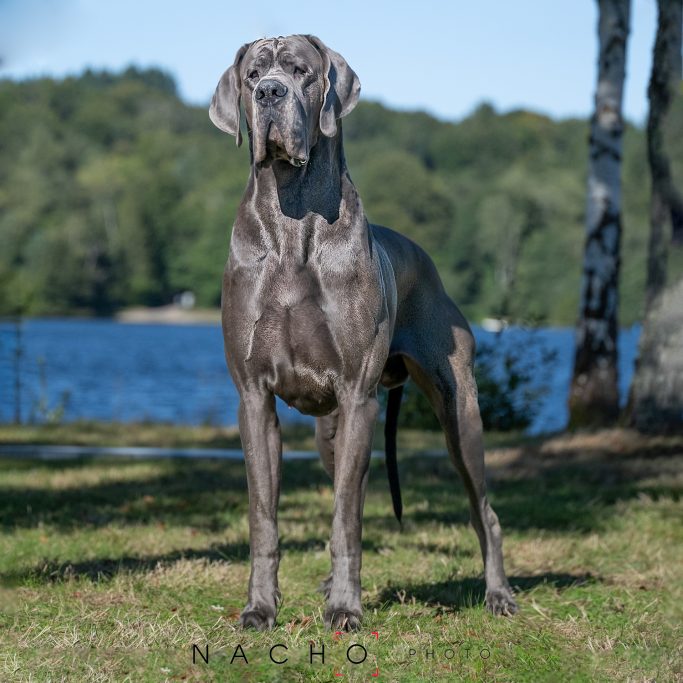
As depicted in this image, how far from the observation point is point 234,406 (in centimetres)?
2131

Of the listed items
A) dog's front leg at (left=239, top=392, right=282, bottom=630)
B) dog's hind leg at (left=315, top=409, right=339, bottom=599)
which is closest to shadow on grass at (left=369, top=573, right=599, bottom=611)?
dog's hind leg at (left=315, top=409, right=339, bottom=599)

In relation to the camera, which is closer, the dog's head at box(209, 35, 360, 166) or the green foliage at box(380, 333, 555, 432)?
the dog's head at box(209, 35, 360, 166)

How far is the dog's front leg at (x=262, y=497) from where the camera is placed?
418 cm

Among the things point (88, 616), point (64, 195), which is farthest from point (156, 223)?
point (88, 616)

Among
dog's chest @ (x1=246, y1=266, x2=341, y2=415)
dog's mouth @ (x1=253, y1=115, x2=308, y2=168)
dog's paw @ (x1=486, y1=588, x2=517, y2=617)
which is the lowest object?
dog's paw @ (x1=486, y1=588, x2=517, y2=617)

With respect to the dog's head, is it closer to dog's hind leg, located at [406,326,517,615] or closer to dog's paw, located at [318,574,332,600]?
dog's hind leg, located at [406,326,517,615]

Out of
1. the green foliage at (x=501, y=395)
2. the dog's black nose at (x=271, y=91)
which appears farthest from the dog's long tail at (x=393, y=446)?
the green foliage at (x=501, y=395)

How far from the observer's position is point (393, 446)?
213 inches

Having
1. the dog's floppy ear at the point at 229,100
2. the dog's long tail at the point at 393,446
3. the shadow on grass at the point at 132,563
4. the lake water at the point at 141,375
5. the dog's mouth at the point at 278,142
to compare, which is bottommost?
the lake water at the point at 141,375

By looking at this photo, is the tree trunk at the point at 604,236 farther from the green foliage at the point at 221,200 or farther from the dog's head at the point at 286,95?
the green foliage at the point at 221,200

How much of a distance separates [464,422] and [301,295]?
4.29 feet

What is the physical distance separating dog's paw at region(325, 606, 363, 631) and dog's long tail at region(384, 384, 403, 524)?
47.4 inches

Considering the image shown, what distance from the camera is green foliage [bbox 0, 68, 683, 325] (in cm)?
4966

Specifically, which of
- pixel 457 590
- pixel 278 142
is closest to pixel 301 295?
pixel 278 142
